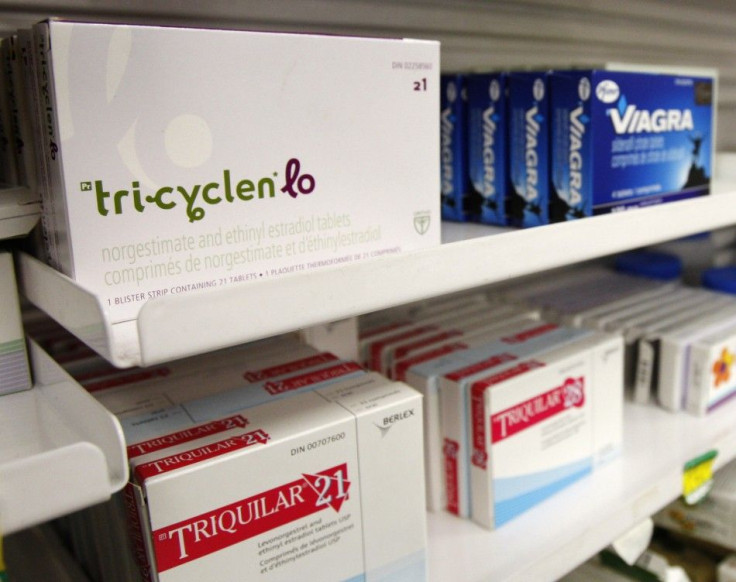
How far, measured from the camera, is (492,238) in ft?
2.33

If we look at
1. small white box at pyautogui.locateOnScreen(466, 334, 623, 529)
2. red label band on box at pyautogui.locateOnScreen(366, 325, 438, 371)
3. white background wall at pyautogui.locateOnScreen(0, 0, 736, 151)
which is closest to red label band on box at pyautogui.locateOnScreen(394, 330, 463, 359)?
red label band on box at pyautogui.locateOnScreen(366, 325, 438, 371)

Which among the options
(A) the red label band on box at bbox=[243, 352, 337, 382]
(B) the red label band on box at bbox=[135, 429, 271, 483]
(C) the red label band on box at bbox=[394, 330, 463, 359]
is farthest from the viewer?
(C) the red label band on box at bbox=[394, 330, 463, 359]

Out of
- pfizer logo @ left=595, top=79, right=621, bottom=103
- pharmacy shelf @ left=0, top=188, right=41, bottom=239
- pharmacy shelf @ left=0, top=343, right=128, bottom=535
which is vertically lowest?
pharmacy shelf @ left=0, top=343, right=128, bottom=535

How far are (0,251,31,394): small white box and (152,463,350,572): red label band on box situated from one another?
0.23 meters

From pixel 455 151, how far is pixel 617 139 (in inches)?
8.5

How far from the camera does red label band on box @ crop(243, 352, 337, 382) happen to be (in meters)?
0.81

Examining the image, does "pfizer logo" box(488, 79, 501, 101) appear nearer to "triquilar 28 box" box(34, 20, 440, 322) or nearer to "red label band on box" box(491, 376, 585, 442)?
"triquilar 28 box" box(34, 20, 440, 322)

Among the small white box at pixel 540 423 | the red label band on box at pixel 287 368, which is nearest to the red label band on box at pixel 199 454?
the red label band on box at pixel 287 368

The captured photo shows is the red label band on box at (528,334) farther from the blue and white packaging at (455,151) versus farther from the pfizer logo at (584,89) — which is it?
the pfizer logo at (584,89)

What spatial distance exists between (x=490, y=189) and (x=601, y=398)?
0.38 meters

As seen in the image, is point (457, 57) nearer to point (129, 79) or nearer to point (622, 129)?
point (622, 129)

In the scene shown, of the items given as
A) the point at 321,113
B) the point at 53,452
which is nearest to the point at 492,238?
the point at 321,113

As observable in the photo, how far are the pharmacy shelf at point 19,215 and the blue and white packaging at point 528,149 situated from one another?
0.58 metres

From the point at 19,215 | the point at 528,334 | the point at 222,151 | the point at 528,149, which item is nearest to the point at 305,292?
the point at 222,151
